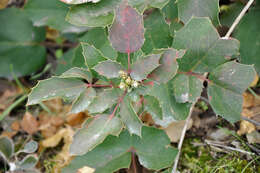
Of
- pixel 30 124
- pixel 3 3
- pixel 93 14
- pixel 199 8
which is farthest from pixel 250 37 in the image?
pixel 3 3

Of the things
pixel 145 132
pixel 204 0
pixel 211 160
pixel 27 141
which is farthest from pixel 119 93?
pixel 27 141

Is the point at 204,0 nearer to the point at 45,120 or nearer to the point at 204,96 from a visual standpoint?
the point at 204,96

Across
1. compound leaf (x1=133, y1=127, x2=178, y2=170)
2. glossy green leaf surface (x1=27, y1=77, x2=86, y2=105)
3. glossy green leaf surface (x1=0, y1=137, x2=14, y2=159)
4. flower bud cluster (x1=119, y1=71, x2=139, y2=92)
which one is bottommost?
glossy green leaf surface (x1=0, y1=137, x2=14, y2=159)

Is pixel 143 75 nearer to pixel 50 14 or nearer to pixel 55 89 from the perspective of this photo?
pixel 55 89

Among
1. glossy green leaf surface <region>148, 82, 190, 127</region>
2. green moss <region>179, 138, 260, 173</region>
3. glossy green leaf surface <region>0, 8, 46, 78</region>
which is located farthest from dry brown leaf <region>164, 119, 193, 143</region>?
glossy green leaf surface <region>0, 8, 46, 78</region>

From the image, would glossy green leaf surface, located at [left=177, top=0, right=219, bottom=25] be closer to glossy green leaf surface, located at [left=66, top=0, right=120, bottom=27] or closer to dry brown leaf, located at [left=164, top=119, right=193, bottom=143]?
glossy green leaf surface, located at [left=66, top=0, right=120, bottom=27]

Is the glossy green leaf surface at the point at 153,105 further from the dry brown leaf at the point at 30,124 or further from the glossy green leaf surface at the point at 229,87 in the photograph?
the dry brown leaf at the point at 30,124
